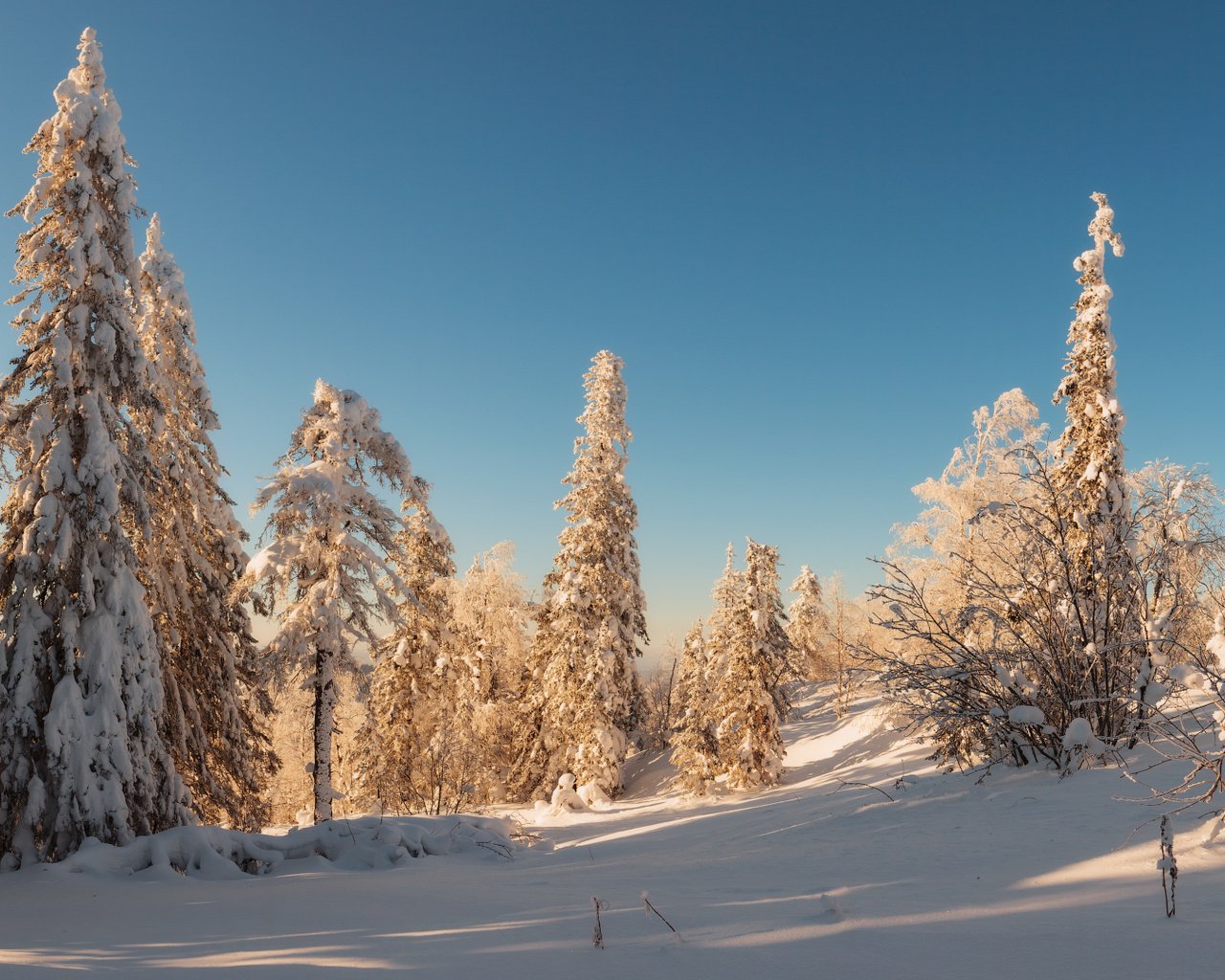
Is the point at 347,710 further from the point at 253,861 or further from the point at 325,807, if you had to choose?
the point at 253,861

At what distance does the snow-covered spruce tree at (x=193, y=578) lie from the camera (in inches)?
439

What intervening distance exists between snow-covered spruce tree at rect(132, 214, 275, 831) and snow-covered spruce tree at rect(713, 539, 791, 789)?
49.1 ft

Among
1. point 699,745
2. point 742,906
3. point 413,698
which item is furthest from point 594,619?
point 742,906

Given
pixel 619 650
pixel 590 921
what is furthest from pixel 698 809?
pixel 590 921

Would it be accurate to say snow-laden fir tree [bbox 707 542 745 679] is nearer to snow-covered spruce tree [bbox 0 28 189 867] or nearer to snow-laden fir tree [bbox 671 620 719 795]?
snow-laden fir tree [bbox 671 620 719 795]

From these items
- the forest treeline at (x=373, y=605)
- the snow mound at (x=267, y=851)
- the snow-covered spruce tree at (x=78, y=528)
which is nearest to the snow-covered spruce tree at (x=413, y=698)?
the forest treeline at (x=373, y=605)

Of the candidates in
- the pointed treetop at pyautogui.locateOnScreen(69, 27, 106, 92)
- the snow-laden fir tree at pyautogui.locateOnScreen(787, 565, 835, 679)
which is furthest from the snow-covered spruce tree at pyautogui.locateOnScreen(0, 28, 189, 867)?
the snow-laden fir tree at pyautogui.locateOnScreen(787, 565, 835, 679)

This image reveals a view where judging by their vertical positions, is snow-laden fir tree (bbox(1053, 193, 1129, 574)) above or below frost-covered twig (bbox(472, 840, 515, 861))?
above

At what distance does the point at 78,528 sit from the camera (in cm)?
880

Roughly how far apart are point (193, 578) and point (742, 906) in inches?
457

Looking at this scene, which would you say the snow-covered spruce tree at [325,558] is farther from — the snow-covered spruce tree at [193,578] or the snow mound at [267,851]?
the snow mound at [267,851]

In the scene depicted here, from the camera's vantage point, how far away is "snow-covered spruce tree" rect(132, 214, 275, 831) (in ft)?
36.6

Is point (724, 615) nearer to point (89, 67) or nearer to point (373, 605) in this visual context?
point (373, 605)

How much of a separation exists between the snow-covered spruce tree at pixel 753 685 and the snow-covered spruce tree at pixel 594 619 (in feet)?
12.4
